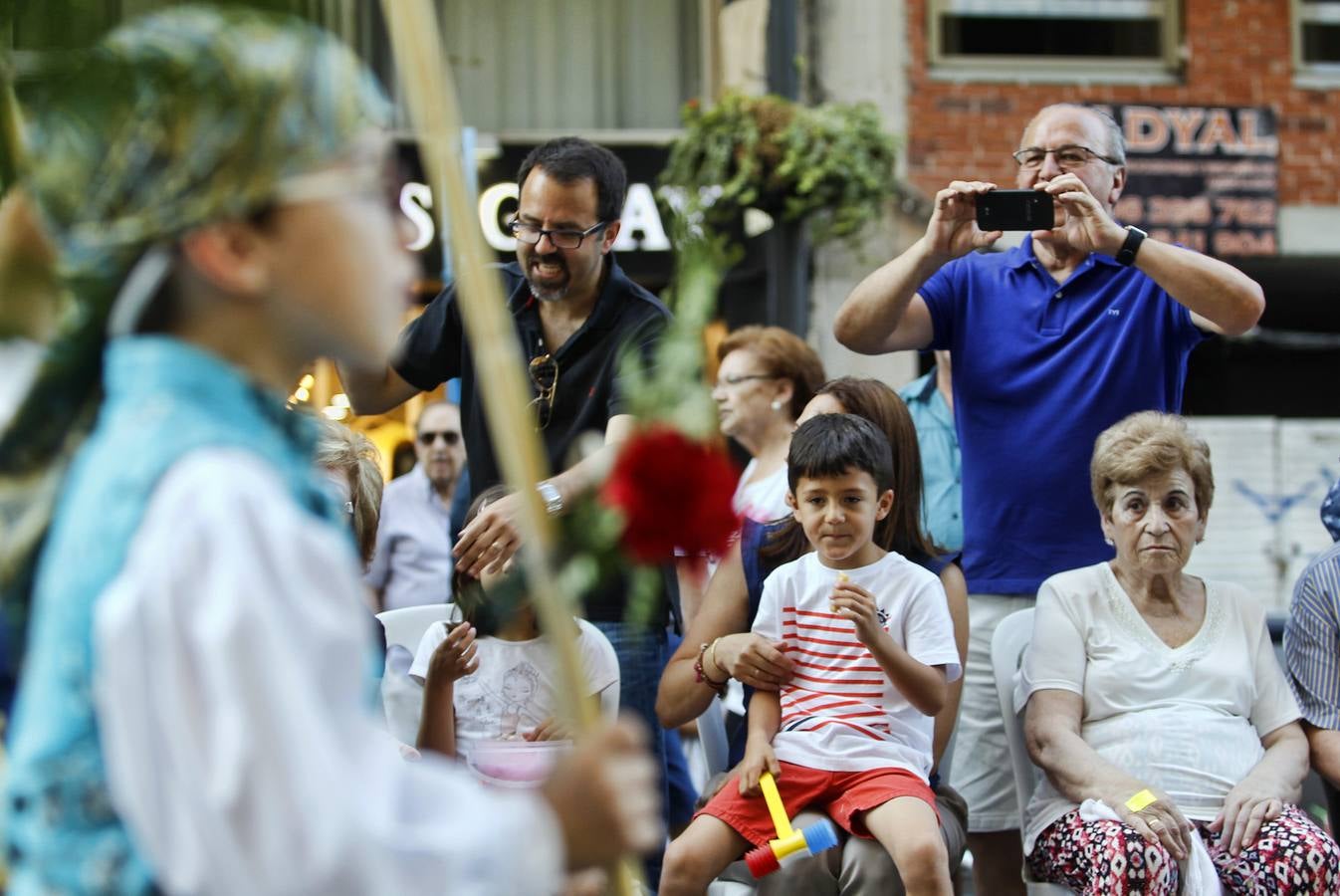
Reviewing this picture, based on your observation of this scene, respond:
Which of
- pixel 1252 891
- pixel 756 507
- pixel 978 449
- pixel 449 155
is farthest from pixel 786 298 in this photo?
pixel 449 155

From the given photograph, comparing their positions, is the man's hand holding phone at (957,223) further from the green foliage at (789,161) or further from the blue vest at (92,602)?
the green foliage at (789,161)

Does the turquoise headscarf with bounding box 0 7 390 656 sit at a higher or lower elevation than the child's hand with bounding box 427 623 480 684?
higher

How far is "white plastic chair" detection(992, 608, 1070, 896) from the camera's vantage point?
3.73 m

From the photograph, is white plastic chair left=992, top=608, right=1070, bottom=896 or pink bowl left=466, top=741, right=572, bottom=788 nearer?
pink bowl left=466, top=741, right=572, bottom=788

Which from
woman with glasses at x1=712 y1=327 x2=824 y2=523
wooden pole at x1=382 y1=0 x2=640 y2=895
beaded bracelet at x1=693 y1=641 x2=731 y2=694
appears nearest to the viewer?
wooden pole at x1=382 y1=0 x2=640 y2=895

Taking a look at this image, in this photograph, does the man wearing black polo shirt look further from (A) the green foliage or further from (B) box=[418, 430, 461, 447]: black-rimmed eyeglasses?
(A) the green foliage

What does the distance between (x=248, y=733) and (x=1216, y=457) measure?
901 cm

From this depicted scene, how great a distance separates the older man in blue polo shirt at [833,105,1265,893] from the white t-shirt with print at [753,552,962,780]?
42cm

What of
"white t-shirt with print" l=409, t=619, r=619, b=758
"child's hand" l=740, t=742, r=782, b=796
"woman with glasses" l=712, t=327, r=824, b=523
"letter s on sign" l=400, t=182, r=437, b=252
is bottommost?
"child's hand" l=740, t=742, r=782, b=796

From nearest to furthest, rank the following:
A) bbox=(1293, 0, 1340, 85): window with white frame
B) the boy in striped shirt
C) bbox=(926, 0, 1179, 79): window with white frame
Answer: the boy in striped shirt
bbox=(926, 0, 1179, 79): window with white frame
bbox=(1293, 0, 1340, 85): window with white frame

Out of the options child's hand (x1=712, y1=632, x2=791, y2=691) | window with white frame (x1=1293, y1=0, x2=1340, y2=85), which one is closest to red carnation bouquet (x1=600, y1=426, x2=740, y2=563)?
child's hand (x1=712, y1=632, x2=791, y2=691)

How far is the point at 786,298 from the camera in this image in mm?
9195

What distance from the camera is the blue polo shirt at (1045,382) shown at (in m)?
3.78

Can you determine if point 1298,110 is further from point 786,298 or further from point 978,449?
point 978,449
